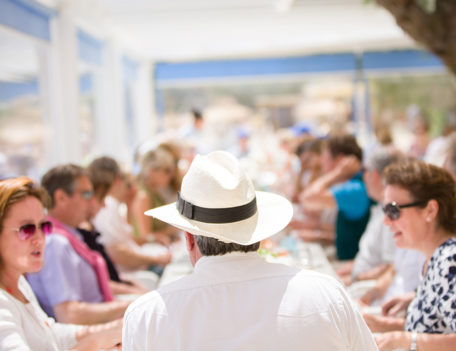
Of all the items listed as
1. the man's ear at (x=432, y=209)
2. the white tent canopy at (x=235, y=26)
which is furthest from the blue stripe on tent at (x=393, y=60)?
the man's ear at (x=432, y=209)

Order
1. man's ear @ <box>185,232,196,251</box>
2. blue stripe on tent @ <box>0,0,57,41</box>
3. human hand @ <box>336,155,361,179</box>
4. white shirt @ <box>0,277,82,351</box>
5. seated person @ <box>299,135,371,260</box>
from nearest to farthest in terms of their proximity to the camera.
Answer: man's ear @ <box>185,232,196,251</box>, white shirt @ <box>0,277,82,351</box>, seated person @ <box>299,135,371,260</box>, human hand @ <box>336,155,361,179</box>, blue stripe on tent @ <box>0,0,57,41</box>

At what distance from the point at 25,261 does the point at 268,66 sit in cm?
1159

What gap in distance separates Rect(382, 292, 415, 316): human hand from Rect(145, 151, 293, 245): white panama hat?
1.30 meters

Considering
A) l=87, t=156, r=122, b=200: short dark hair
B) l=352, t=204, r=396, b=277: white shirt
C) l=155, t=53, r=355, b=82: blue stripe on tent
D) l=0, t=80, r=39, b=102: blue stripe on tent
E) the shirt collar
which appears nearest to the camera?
the shirt collar

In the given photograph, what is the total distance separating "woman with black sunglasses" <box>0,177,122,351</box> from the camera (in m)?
2.06

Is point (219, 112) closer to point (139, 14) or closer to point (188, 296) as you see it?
point (139, 14)

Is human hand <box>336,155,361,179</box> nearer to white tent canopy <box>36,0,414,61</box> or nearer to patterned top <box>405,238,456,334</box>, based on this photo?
white tent canopy <box>36,0,414,61</box>

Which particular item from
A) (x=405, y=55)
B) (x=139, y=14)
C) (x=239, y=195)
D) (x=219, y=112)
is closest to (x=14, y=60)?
(x=139, y=14)

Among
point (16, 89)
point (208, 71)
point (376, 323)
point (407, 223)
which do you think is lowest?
point (376, 323)

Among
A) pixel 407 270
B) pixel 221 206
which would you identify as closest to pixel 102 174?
pixel 407 270

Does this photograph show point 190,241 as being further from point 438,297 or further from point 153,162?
point 153,162

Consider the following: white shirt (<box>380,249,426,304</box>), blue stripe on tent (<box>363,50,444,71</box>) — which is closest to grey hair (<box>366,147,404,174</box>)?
white shirt (<box>380,249,426,304</box>)

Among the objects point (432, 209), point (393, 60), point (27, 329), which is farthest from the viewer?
point (393, 60)

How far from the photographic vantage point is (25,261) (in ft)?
7.11
